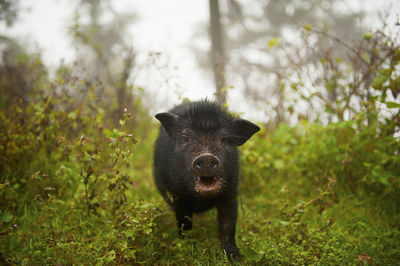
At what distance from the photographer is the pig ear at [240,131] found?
316 cm

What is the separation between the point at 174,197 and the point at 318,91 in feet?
10.4

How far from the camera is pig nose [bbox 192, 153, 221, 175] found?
2.51 m

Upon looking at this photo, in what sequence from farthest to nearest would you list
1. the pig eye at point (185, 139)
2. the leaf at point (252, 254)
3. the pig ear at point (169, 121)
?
the pig ear at point (169, 121) → the pig eye at point (185, 139) → the leaf at point (252, 254)

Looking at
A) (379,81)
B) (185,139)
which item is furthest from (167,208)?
(379,81)

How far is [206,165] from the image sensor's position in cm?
251

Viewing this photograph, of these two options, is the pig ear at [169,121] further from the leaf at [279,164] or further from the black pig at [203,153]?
the leaf at [279,164]

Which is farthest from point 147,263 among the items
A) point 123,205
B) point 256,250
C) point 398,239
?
point 398,239

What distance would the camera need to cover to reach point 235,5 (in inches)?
320

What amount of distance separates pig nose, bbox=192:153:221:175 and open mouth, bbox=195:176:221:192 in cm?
12

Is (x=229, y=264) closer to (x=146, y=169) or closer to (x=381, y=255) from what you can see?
(x=381, y=255)

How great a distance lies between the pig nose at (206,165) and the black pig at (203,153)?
155 mm

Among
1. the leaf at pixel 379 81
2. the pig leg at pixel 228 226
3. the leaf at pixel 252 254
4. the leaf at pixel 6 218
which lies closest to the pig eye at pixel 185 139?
the pig leg at pixel 228 226

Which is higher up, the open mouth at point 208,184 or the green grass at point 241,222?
the open mouth at point 208,184

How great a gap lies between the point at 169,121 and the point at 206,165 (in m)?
0.96
